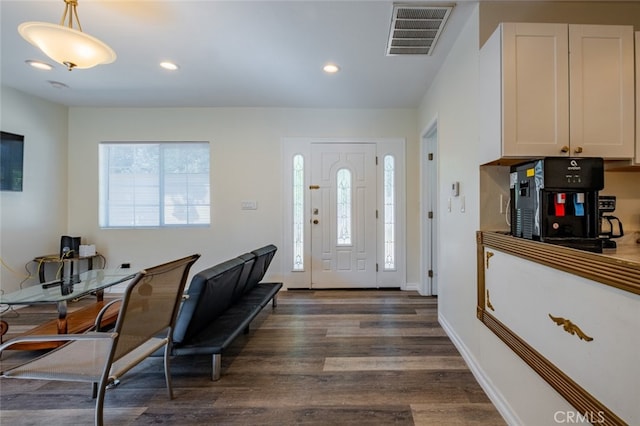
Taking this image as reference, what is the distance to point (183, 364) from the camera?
6.97ft

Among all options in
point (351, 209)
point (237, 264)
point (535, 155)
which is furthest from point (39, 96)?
point (535, 155)

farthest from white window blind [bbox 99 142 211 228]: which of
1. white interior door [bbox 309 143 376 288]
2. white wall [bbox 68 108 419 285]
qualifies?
white interior door [bbox 309 143 376 288]

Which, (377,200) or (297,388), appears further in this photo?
(377,200)

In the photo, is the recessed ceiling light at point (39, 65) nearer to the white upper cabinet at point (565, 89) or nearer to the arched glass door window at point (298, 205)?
the arched glass door window at point (298, 205)

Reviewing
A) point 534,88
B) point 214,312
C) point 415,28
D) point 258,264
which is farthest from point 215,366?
point 415,28

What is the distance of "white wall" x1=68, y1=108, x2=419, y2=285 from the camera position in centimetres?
385

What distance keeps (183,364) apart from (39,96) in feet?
12.7

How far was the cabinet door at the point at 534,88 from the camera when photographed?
156cm

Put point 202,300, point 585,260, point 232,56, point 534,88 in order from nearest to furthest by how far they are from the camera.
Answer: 1. point 585,260
2. point 534,88
3. point 202,300
4. point 232,56

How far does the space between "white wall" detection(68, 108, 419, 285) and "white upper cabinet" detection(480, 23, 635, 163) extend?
230 centimetres

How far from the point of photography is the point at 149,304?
1493 millimetres

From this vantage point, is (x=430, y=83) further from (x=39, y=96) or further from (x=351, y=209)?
(x=39, y=96)

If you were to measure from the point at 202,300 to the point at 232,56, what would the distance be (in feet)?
7.01

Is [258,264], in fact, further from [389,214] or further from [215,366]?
[389,214]
